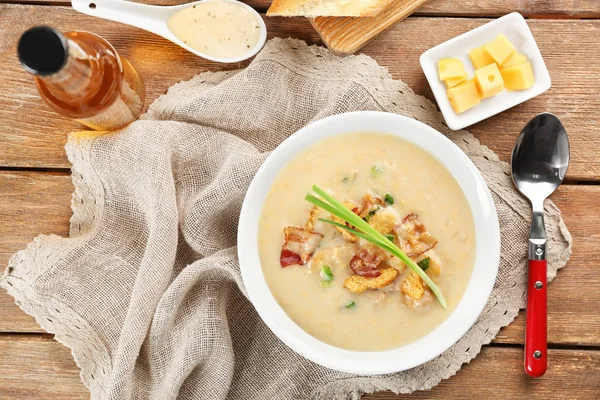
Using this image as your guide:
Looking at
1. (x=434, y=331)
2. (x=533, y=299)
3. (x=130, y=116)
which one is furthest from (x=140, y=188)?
(x=533, y=299)

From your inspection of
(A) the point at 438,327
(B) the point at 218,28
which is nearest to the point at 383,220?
(A) the point at 438,327

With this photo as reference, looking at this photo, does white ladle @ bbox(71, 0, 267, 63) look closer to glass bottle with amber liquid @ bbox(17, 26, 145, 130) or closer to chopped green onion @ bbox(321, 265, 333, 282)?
glass bottle with amber liquid @ bbox(17, 26, 145, 130)

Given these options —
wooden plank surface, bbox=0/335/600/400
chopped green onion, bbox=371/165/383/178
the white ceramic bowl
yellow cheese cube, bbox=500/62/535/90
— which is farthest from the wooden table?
chopped green onion, bbox=371/165/383/178

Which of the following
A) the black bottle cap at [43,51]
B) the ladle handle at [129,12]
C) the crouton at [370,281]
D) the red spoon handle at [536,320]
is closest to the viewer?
the black bottle cap at [43,51]

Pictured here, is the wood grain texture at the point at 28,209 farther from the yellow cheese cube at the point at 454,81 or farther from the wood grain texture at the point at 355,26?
the yellow cheese cube at the point at 454,81

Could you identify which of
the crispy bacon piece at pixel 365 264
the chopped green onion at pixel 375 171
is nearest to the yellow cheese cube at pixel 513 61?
the chopped green onion at pixel 375 171

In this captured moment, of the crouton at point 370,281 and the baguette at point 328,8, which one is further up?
the baguette at point 328,8

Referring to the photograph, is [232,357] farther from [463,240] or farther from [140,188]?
[463,240]
